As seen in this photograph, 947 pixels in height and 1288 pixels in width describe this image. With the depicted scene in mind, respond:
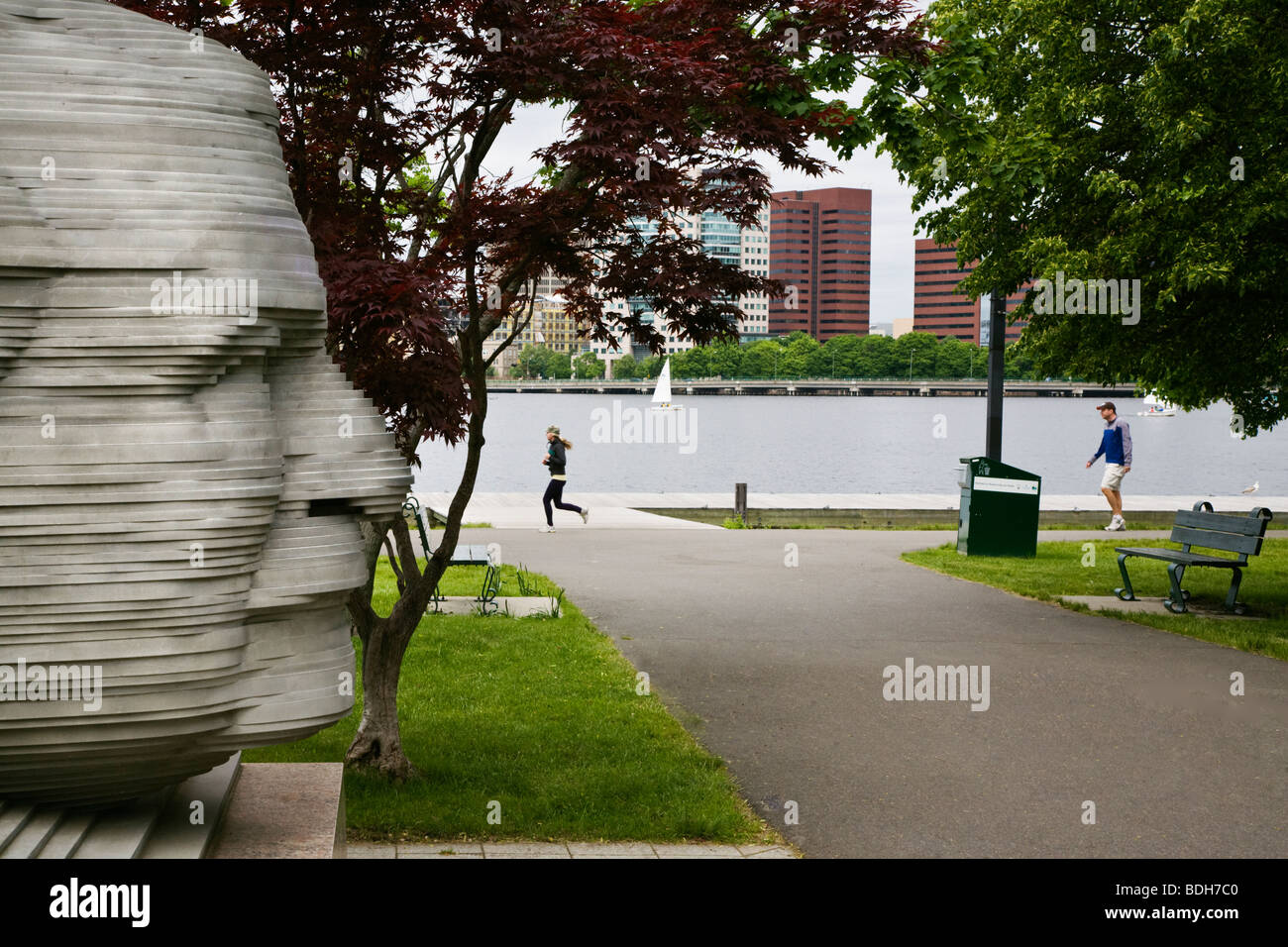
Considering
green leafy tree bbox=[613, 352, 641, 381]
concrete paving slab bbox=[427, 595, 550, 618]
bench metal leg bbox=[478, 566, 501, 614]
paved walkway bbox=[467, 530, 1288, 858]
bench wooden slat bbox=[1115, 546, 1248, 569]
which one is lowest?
paved walkway bbox=[467, 530, 1288, 858]

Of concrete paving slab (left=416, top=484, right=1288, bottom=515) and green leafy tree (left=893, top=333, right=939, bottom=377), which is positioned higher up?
green leafy tree (left=893, top=333, right=939, bottom=377)

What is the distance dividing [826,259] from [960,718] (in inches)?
4193

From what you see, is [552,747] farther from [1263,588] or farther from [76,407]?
[1263,588]

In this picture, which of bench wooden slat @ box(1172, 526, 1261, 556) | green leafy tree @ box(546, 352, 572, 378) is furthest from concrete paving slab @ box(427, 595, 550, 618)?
green leafy tree @ box(546, 352, 572, 378)

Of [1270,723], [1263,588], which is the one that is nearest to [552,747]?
[1270,723]

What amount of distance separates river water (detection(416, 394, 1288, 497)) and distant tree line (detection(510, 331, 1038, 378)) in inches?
196

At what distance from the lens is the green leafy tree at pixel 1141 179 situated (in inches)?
451

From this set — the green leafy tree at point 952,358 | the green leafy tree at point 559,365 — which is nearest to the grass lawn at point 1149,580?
the green leafy tree at point 559,365

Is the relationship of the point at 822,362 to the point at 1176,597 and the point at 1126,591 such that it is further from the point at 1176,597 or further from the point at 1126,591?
the point at 1176,597

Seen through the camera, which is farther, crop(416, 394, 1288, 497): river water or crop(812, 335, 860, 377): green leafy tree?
crop(812, 335, 860, 377): green leafy tree

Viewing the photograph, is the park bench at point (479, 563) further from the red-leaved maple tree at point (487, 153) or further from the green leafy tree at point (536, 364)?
the green leafy tree at point (536, 364)

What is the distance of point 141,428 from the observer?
173 inches

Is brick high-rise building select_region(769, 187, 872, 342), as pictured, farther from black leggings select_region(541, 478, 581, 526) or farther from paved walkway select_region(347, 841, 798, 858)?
paved walkway select_region(347, 841, 798, 858)

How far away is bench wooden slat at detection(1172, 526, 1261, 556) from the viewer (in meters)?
13.4
